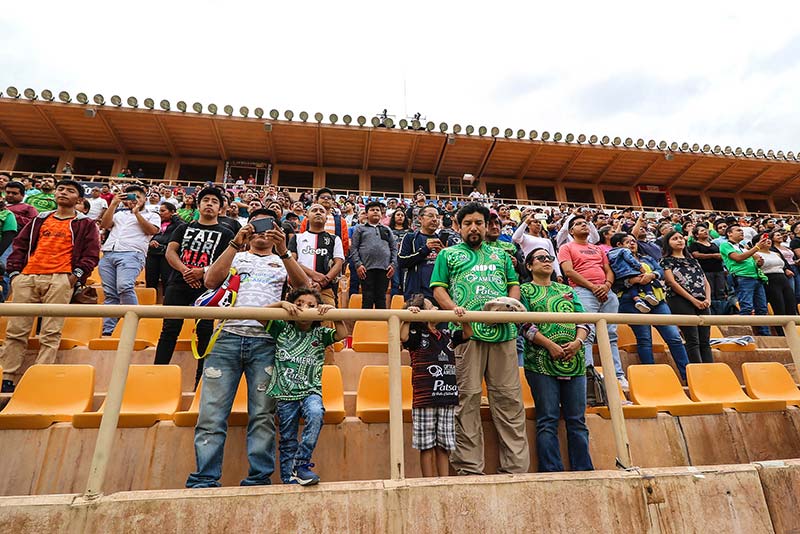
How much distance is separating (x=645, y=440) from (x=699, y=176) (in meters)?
24.0

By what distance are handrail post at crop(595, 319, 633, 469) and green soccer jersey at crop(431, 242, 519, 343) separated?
51 cm

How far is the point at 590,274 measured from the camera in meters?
4.09

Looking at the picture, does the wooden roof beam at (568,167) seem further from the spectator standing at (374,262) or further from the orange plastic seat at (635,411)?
the orange plastic seat at (635,411)

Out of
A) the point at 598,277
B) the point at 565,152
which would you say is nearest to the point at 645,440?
the point at 598,277

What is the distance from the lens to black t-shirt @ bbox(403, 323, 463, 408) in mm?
2473

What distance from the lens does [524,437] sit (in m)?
2.47

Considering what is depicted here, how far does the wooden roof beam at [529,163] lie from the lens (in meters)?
19.6

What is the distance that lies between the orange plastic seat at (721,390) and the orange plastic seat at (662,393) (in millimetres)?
→ 171

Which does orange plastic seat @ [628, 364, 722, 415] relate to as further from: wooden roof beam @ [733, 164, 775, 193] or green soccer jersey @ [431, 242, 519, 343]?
wooden roof beam @ [733, 164, 775, 193]

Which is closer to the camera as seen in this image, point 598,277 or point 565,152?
point 598,277

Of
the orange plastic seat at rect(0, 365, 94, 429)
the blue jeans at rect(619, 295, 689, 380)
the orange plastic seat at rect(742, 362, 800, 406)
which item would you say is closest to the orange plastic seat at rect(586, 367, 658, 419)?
the blue jeans at rect(619, 295, 689, 380)

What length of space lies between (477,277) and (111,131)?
20069 mm

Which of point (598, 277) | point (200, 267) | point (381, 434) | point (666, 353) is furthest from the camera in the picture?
point (666, 353)

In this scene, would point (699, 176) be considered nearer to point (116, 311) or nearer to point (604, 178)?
point (604, 178)
